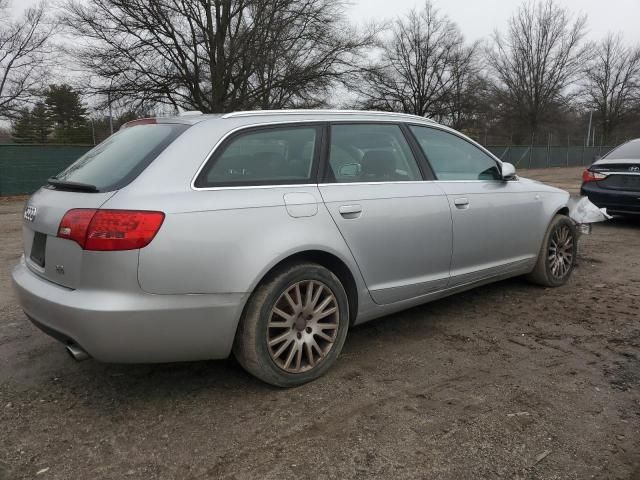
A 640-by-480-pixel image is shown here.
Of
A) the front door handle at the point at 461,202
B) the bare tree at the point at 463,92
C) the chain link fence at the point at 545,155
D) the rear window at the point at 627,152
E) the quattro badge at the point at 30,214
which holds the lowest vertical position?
the quattro badge at the point at 30,214

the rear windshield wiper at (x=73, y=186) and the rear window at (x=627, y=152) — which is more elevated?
the rear window at (x=627, y=152)

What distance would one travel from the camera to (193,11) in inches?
736

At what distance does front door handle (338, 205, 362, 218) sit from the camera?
3201 millimetres

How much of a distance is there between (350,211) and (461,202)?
110cm

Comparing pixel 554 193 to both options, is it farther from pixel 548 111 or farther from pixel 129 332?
pixel 548 111

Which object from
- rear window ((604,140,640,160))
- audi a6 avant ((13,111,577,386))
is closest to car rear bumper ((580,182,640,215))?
rear window ((604,140,640,160))

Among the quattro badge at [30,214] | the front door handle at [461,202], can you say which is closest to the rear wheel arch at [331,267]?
the front door handle at [461,202]

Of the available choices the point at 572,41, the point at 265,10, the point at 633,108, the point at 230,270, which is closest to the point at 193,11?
the point at 265,10

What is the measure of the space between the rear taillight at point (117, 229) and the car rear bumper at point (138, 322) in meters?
0.23

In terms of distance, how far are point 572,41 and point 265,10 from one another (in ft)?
122

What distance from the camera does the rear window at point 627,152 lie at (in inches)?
324

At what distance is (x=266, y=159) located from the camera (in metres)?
3.08

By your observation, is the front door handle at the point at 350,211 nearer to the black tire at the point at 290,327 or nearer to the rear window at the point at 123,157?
the black tire at the point at 290,327

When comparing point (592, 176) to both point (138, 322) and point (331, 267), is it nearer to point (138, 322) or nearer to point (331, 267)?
point (331, 267)
